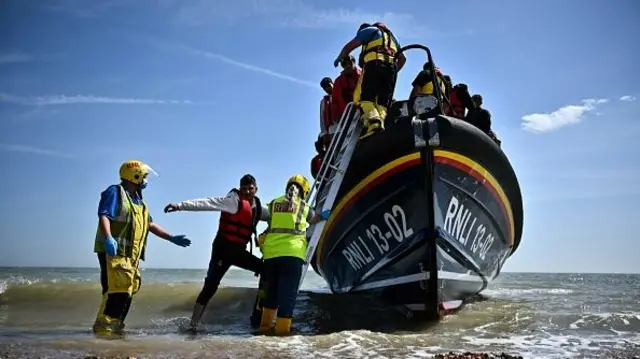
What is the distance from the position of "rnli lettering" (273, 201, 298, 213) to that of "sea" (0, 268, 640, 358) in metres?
1.02

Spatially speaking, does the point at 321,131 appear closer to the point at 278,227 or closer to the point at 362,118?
the point at 362,118

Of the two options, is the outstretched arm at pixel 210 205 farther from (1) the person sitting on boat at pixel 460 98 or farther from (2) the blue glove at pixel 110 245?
(1) the person sitting on boat at pixel 460 98

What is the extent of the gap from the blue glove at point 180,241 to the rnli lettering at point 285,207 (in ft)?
3.03

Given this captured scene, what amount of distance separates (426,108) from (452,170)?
2.03ft

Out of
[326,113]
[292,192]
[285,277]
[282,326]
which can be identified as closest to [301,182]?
[292,192]

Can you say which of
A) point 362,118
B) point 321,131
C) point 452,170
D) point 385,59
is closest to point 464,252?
point 452,170

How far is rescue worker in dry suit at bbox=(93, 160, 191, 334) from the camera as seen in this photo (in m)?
3.92

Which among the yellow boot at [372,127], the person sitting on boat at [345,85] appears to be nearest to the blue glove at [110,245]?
the yellow boot at [372,127]

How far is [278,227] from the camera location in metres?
4.35

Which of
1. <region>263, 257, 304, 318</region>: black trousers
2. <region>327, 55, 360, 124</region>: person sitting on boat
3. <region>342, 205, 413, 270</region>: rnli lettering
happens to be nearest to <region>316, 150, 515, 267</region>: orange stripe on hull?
<region>342, 205, 413, 270</region>: rnli lettering

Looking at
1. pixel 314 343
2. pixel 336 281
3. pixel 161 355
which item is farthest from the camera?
pixel 336 281

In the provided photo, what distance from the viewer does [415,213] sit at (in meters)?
4.78

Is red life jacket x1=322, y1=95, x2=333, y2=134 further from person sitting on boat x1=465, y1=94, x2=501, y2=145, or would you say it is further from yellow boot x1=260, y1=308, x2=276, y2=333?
yellow boot x1=260, y1=308, x2=276, y2=333

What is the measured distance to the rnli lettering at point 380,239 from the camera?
4.85m
